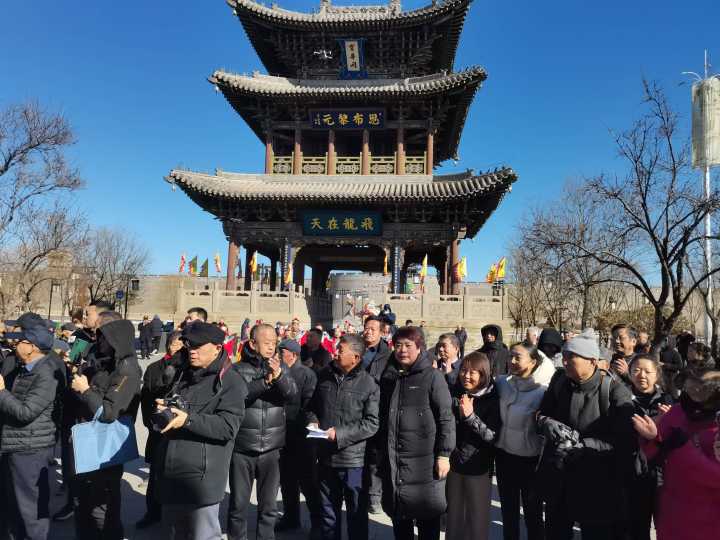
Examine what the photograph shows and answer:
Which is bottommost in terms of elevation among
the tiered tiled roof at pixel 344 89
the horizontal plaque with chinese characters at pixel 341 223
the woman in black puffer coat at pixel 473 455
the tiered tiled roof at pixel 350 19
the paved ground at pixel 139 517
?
the paved ground at pixel 139 517

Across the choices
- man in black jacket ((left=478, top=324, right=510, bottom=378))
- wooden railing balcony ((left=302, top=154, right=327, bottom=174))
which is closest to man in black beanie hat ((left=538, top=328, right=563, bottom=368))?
man in black jacket ((left=478, top=324, right=510, bottom=378))

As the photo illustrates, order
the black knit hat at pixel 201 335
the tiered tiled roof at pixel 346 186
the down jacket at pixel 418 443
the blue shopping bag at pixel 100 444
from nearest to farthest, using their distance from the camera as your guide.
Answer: the black knit hat at pixel 201 335, the blue shopping bag at pixel 100 444, the down jacket at pixel 418 443, the tiered tiled roof at pixel 346 186

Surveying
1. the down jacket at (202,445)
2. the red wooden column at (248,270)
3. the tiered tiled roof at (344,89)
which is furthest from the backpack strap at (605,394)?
the red wooden column at (248,270)

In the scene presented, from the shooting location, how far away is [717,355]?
32.0ft

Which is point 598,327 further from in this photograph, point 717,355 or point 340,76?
point 340,76

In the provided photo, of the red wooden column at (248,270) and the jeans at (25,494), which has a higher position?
the red wooden column at (248,270)

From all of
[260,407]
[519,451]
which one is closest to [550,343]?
[519,451]

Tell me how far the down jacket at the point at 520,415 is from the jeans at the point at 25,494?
326 cm

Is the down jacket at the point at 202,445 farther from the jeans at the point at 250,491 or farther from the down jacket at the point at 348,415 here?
the down jacket at the point at 348,415

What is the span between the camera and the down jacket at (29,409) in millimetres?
3162

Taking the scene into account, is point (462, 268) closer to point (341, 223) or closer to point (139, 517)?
point (341, 223)

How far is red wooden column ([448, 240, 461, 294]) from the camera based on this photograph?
57.2 ft

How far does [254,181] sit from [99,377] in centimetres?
1601

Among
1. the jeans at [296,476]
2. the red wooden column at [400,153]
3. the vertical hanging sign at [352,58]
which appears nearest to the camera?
the jeans at [296,476]
